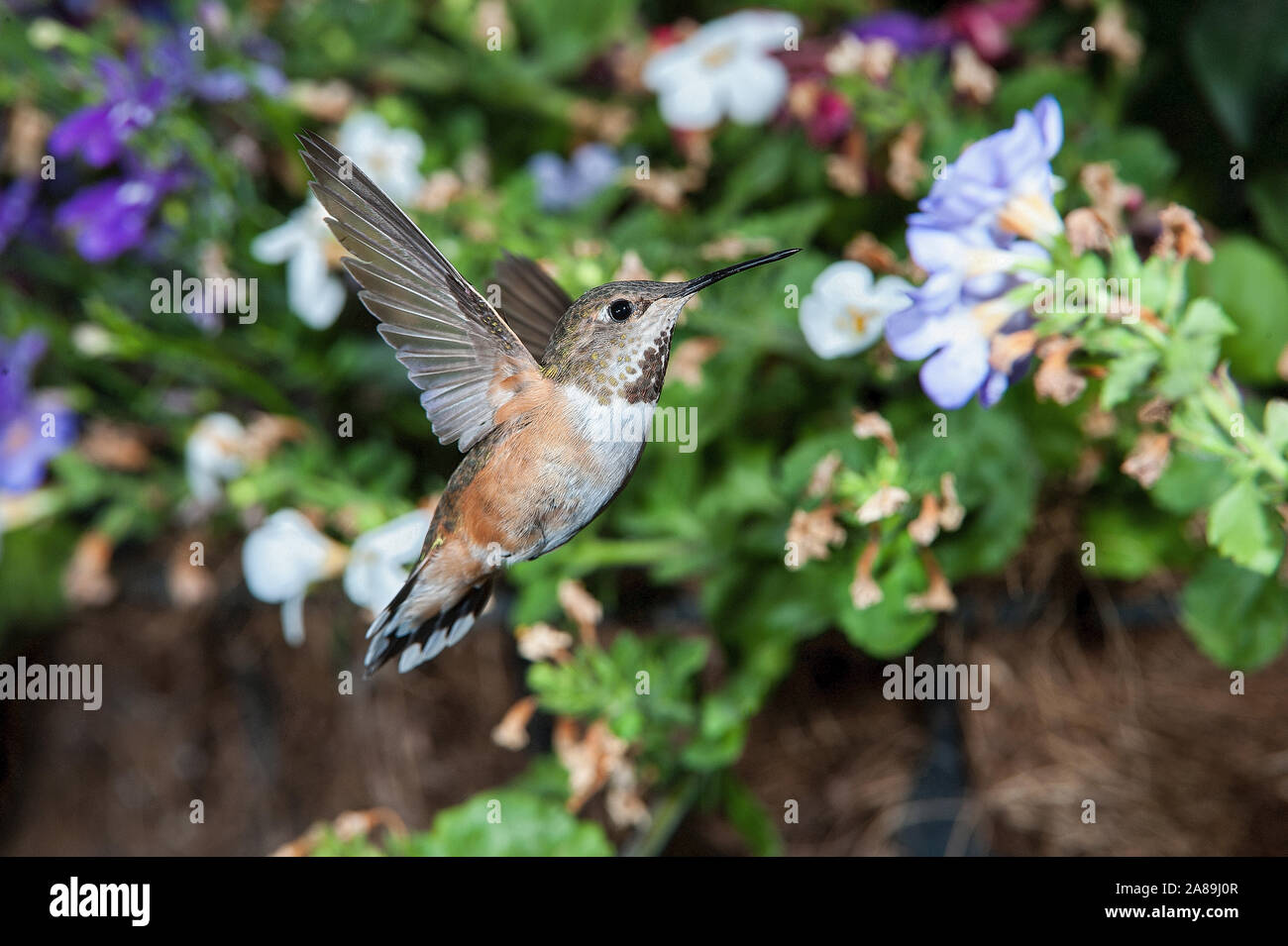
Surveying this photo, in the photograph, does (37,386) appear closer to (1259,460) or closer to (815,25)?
(815,25)

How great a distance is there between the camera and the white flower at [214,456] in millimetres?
1038

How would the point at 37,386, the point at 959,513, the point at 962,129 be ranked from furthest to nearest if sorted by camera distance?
the point at 37,386 → the point at 962,129 → the point at 959,513

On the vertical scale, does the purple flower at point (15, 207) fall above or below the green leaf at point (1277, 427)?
above

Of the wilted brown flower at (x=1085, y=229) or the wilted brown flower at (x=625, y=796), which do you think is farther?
the wilted brown flower at (x=625, y=796)

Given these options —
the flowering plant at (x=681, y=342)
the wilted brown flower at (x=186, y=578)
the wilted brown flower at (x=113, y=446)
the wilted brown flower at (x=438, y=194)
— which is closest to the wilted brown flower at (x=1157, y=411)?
the flowering plant at (x=681, y=342)

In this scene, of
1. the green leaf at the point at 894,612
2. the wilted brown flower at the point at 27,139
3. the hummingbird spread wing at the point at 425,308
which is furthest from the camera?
the wilted brown flower at the point at 27,139

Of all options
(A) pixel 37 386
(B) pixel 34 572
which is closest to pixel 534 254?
(A) pixel 37 386

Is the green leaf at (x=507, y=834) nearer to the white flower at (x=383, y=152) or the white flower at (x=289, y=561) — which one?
the white flower at (x=289, y=561)

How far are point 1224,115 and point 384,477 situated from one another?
890mm

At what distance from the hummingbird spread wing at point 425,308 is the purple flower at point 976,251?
215 millimetres

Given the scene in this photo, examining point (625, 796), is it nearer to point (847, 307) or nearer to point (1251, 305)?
point (847, 307)

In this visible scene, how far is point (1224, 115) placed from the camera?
96 centimetres

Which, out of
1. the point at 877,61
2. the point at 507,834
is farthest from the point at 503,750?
the point at 877,61

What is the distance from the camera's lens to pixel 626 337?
1.30 ft
